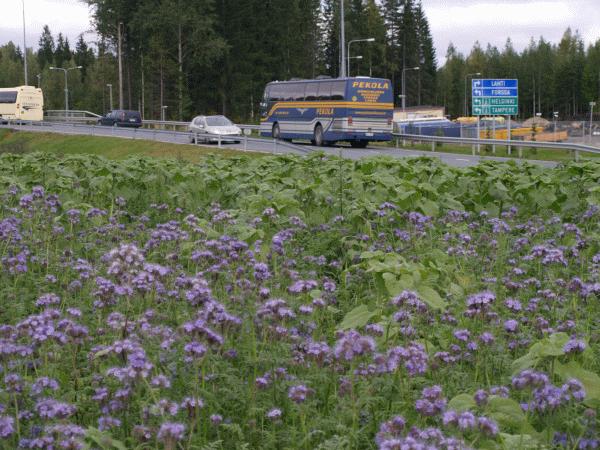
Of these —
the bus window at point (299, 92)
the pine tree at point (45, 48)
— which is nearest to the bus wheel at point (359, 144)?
the bus window at point (299, 92)

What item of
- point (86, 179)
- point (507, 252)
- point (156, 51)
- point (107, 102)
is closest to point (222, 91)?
point (156, 51)

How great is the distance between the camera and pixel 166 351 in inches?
193

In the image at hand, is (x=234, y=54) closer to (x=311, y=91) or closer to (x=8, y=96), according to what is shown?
(x=8, y=96)

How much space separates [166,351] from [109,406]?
2.11 ft

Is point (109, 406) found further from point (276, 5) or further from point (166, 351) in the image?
point (276, 5)

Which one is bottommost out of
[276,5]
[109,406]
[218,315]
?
[109,406]

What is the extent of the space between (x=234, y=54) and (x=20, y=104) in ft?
61.2

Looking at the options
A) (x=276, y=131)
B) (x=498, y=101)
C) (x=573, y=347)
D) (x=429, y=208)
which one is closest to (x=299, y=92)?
(x=276, y=131)

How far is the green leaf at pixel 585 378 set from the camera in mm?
4148

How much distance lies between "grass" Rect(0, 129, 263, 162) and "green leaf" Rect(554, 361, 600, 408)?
94.3ft

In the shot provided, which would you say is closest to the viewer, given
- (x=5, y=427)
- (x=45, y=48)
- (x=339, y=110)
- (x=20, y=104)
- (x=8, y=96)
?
(x=5, y=427)

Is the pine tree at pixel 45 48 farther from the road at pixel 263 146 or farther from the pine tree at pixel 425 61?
the road at pixel 263 146

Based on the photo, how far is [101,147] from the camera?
45500mm

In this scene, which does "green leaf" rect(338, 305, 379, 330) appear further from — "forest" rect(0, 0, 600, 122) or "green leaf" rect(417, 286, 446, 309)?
"forest" rect(0, 0, 600, 122)
